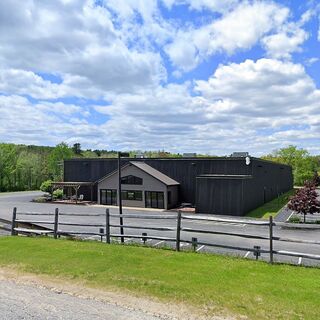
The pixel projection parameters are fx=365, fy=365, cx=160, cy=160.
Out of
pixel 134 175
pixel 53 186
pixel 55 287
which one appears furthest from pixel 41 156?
pixel 55 287

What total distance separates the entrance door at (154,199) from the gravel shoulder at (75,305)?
3043cm

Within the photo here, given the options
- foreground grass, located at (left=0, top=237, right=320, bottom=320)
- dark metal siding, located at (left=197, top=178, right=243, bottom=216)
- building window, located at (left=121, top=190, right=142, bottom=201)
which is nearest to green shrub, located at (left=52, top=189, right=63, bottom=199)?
building window, located at (left=121, top=190, right=142, bottom=201)

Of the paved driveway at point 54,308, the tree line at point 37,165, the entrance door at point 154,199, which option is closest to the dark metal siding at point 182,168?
the entrance door at point 154,199

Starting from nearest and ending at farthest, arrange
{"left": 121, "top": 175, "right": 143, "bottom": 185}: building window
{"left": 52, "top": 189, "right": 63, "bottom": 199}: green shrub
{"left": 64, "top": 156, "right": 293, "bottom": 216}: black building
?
1. {"left": 64, "top": 156, "right": 293, "bottom": 216}: black building
2. {"left": 121, "top": 175, "right": 143, "bottom": 185}: building window
3. {"left": 52, "top": 189, "right": 63, "bottom": 199}: green shrub

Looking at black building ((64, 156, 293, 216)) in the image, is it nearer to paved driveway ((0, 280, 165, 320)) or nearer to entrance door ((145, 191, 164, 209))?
entrance door ((145, 191, 164, 209))

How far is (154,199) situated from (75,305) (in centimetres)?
3235

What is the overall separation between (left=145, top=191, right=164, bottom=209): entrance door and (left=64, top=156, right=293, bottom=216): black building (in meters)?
2.99

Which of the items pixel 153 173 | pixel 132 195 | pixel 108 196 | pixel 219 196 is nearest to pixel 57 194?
pixel 108 196

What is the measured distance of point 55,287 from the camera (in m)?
8.75

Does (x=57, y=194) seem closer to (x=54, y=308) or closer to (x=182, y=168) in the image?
(x=182, y=168)

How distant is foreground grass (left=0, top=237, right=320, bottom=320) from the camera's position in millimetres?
7371

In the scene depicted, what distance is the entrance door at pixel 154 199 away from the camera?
129 feet

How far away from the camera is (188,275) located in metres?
9.25

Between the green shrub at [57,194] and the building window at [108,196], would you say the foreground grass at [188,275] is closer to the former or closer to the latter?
the building window at [108,196]
